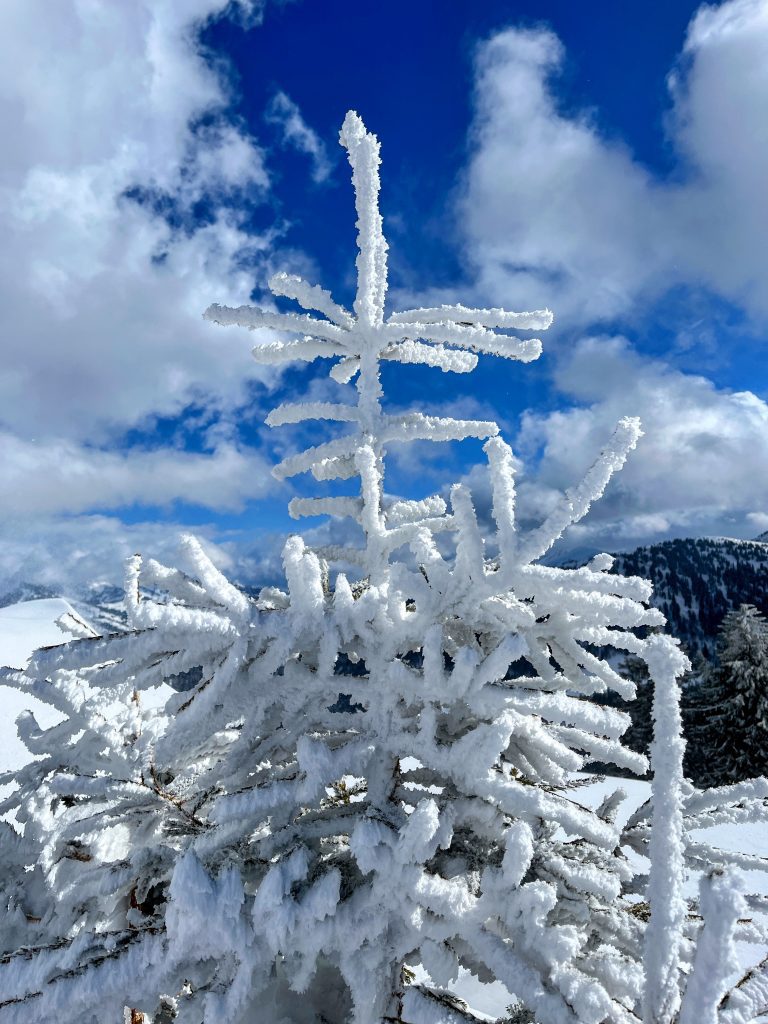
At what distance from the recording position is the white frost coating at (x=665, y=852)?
5.77 feet

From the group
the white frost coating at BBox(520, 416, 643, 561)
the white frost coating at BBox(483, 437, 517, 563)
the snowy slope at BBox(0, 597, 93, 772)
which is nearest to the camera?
the white frost coating at BBox(520, 416, 643, 561)

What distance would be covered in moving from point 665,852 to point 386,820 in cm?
95

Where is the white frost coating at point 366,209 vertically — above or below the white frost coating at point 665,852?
above

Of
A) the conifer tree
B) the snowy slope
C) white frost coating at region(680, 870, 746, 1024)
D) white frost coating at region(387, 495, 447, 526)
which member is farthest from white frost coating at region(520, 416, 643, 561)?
the conifer tree

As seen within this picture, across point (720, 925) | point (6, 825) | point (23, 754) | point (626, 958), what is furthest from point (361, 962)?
point (23, 754)

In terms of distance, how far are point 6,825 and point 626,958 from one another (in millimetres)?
3278

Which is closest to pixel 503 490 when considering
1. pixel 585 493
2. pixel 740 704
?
pixel 585 493

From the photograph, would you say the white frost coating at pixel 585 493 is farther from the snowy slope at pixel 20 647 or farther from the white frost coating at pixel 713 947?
the snowy slope at pixel 20 647

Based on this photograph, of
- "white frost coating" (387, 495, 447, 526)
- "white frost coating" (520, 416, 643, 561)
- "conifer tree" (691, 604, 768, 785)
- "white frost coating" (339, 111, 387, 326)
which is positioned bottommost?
"conifer tree" (691, 604, 768, 785)

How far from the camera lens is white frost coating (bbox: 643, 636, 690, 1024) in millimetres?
1759

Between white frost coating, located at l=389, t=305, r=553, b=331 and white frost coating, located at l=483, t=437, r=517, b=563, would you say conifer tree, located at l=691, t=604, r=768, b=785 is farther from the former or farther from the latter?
white frost coating, located at l=483, t=437, r=517, b=563

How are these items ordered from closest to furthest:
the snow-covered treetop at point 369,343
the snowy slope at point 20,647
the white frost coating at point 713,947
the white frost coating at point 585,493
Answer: the white frost coating at point 713,947 < the white frost coating at point 585,493 < the snow-covered treetop at point 369,343 < the snowy slope at point 20,647

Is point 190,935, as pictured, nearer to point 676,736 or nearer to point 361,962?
point 361,962

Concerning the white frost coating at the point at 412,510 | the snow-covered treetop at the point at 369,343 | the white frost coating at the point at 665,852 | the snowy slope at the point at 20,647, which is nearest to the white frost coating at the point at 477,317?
the snow-covered treetop at the point at 369,343
